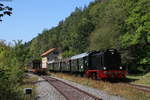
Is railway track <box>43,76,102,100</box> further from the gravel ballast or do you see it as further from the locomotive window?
the locomotive window

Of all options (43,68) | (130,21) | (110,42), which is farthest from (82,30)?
(130,21)

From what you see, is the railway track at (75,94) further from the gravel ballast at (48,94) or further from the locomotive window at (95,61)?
the locomotive window at (95,61)

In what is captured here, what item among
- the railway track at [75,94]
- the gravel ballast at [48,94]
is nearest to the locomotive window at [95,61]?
the railway track at [75,94]

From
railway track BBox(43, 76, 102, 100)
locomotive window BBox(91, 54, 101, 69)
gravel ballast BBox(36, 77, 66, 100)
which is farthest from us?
locomotive window BBox(91, 54, 101, 69)

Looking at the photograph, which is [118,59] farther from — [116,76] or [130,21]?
[130,21]

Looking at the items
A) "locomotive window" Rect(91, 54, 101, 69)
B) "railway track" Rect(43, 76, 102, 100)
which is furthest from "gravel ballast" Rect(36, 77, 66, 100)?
"locomotive window" Rect(91, 54, 101, 69)

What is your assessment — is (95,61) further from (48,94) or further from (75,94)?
(75,94)

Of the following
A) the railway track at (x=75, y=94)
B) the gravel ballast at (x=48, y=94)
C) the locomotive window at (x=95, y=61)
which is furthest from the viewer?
the locomotive window at (x=95, y=61)

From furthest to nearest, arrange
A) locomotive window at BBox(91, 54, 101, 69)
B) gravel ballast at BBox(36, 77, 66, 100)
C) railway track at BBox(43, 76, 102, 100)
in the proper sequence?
locomotive window at BBox(91, 54, 101, 69), gravel ballast at BBox(36, 77, 66, 100), railway track at BBox(43, 76, 102, 100)

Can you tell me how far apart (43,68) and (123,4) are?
2022cm

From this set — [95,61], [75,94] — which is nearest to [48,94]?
[75,94]

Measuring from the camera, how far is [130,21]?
143 ft

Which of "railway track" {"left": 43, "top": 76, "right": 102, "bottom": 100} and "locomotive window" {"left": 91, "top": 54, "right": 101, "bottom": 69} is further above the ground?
"locomotive window" {"left": 91, "top": 54, "right": 101, "bottom": 69}

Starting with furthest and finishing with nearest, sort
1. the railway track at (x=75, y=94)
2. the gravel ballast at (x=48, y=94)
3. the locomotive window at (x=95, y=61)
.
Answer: the locomotive window at (x=95, y=61) < the gravel ballast at (x=48, y=94) < the railway track at (x=75, y=94)
